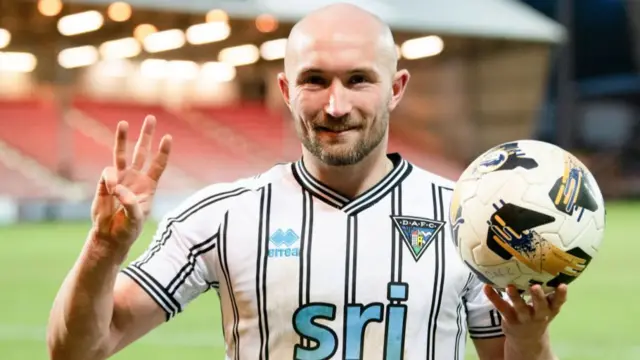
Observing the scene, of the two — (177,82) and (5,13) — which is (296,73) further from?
(177,82)

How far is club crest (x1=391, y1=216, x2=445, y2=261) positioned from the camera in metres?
2.92

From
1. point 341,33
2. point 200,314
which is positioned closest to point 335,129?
point 341,33

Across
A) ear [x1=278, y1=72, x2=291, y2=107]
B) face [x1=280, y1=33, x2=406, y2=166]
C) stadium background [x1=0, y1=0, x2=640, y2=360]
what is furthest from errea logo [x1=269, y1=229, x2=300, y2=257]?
stadium background [x1=0, y1=0, x2=640, y2=360]

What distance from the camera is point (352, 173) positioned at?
2.94 metres

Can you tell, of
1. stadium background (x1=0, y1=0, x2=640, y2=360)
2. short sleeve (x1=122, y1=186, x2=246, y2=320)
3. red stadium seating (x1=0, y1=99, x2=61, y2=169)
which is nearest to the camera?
short sleeve (x1=122, y1=186, x2=246, y2=320)

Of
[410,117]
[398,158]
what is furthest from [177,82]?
[398,158]

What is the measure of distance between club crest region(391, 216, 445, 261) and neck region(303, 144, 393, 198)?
14 cm

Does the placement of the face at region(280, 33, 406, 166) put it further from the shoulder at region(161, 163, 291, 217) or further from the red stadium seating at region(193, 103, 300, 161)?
the red stadium seating at region(193, 103, 300, 161)

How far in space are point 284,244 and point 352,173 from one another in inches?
11.7

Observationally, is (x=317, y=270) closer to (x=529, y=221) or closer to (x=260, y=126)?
(x=529, y=221)

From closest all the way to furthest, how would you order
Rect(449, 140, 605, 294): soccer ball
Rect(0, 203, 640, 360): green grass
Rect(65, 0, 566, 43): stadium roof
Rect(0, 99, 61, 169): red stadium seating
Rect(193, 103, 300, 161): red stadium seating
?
1. Rect(449, 140, 605, 294): soccer ball
2. Rect(0, 203, 640, 360): green grass
3. Rect(65, 0, 566, 43): stadium roof
4. Rect(0, 99, 61, 169): red stadium seating
5. Rect(193, 103, 300, 161): red stadium seating

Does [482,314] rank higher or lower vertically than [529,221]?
lower

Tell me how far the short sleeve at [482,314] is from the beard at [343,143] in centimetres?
58

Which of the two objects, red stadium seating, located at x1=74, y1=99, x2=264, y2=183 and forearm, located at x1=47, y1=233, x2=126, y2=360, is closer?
forearm, located at x1=47, y1=233, x2=126, y2=360
